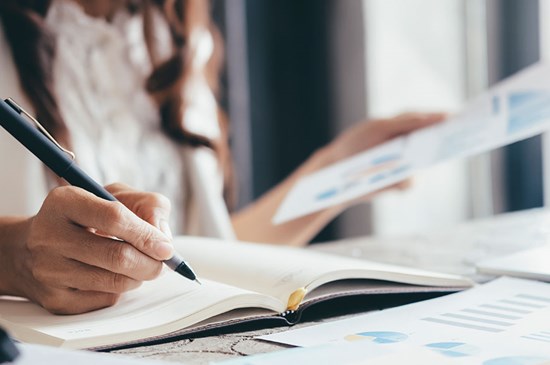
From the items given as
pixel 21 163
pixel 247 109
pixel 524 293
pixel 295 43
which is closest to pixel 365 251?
pixel 524 293

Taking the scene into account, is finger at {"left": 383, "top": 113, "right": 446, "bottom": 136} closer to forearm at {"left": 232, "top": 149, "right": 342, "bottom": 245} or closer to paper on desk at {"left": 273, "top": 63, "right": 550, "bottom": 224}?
paper on desk at {"left": 273, "top": 63, "right": 550, "bottom": 224}

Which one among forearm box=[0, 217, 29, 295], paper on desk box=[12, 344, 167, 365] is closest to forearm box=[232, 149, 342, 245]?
forearm box=[0, 217, 29, 295]

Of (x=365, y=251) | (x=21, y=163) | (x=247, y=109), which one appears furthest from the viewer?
(x=247, y=109)

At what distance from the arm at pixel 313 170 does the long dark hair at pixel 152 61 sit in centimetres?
16

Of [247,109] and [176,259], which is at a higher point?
[247,109]

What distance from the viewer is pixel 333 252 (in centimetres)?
94

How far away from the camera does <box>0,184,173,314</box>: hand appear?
55cm

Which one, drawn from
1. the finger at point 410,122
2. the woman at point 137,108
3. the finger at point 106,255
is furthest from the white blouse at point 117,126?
the finger at point 106,255

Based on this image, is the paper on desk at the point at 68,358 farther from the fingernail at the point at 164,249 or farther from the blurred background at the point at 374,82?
the blurred background at the point at 374,82

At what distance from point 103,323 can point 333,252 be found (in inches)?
17.3

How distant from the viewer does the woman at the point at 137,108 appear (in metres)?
1.17

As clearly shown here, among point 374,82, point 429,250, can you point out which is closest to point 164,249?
point 429,250

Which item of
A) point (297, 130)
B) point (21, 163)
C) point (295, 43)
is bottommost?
point (21, 163)

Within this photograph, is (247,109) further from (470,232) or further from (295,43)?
(470,232)
